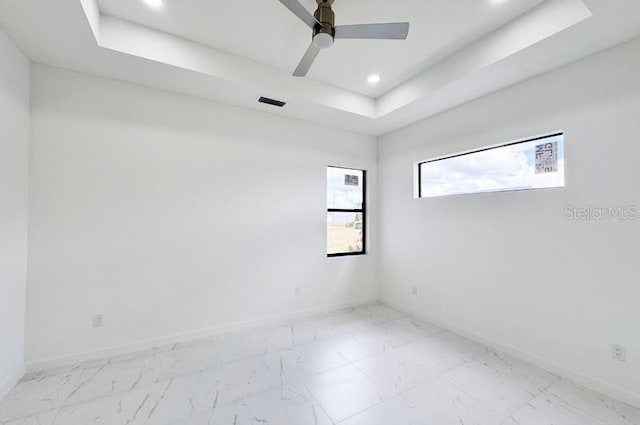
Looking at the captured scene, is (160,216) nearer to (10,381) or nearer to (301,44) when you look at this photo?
(10,381)

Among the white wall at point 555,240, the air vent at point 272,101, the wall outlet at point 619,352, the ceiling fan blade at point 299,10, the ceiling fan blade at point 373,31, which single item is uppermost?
the air vent at point 272,101

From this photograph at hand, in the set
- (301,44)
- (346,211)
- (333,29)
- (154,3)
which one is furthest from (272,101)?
(346,211)

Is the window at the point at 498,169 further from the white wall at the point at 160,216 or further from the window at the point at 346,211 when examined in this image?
the white wall at the point at 160,216

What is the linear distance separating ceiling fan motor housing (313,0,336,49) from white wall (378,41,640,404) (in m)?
2.14

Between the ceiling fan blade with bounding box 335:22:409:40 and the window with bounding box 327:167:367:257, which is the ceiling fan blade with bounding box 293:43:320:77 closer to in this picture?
the ceiling fan blade with bounding box 335:22:409:40

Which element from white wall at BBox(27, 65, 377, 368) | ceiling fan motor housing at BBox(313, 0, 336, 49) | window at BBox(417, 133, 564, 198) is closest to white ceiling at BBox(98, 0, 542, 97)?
ceiling fan motor housing at BBox(313, 0, 336, 49)

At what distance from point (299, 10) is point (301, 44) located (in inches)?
38.8

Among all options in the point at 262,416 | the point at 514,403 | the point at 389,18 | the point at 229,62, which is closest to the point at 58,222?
the point at 229,62

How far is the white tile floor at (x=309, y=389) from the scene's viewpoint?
191 centimetres

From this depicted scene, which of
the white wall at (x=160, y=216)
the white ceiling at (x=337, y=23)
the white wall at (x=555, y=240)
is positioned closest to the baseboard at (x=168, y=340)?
the white wall at (x=160, y=216)

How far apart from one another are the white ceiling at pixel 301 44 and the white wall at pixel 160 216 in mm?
355

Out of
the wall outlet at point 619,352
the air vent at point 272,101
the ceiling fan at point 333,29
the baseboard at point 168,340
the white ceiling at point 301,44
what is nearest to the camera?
the ceiling fan at point 333,29

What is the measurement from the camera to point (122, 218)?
2.78m

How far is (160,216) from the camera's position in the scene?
296 cm
